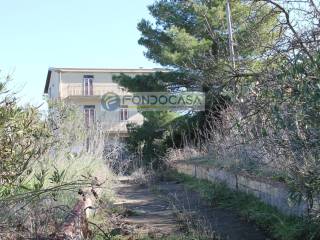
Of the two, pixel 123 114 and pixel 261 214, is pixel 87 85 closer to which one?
pixel 123 114

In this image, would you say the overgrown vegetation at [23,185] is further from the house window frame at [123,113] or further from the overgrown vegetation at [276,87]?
the house window frame at [123,113]

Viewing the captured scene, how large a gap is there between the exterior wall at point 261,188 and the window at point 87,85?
32.7 m

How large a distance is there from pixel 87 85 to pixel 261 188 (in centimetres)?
3834

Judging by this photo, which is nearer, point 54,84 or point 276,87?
point 276,87

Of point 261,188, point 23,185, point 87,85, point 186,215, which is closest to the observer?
point 23,185

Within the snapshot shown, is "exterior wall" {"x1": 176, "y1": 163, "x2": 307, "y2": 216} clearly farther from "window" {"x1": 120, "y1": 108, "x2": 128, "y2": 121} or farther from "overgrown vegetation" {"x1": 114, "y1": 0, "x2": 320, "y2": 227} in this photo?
"window" {"x1": 120, "y1": 108, "x2": 128, "y2": 121}

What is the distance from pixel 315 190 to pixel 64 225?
2.64 metres

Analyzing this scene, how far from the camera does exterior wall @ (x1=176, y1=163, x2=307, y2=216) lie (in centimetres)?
689

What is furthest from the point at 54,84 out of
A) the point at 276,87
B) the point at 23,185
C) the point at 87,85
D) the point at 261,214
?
the point at 276,87

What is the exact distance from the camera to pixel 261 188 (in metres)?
8.34

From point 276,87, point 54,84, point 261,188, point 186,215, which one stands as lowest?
point 186,215

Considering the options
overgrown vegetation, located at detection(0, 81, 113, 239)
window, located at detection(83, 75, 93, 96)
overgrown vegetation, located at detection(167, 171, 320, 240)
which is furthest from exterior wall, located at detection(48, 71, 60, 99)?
overgrown vegetation, located at detection(0, 81, 113, 239)

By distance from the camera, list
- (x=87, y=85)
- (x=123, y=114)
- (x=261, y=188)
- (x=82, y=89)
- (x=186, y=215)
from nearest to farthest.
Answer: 1. (x=186, y=215)
2. (x=261, y=188)
3. (x=123, y=114)
4. (x=82, y=89)
5. (x=87, y=85)

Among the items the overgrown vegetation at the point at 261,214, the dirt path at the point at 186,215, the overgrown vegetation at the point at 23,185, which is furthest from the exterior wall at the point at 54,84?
the overgrown vegetation at the point at 23,185
